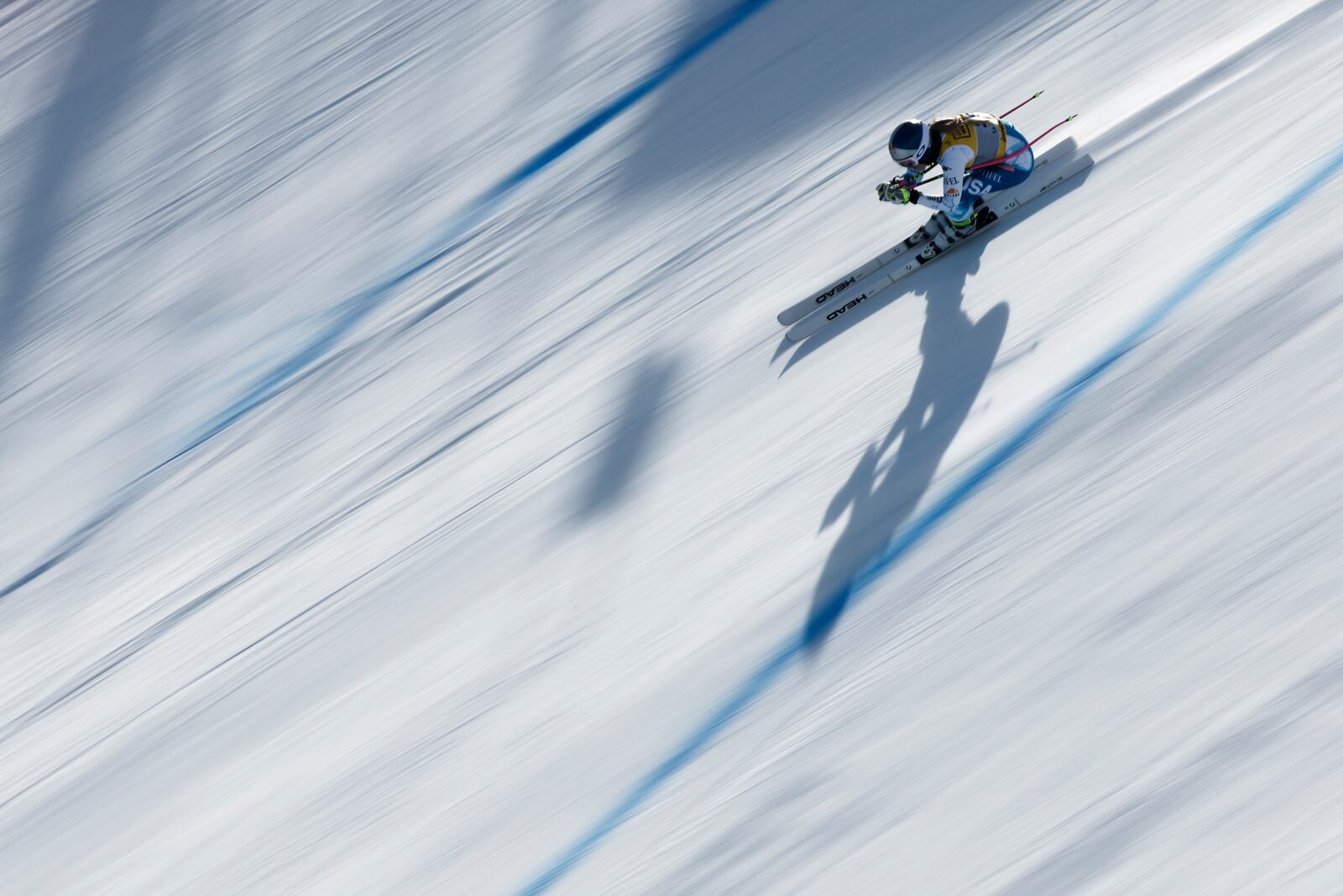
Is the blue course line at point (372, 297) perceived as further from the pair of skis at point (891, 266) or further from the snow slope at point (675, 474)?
the pair of skis at point (891, 266)

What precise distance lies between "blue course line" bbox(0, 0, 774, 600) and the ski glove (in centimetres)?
113

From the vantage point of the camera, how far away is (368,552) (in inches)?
140

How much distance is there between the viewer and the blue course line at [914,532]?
313 cm

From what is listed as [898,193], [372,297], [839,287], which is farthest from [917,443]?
[372,297]

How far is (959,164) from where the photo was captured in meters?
3.09

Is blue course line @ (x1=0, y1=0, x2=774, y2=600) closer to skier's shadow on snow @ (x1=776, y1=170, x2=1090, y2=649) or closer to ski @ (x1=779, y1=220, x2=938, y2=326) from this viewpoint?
ski @ (x1=779, y1=220, x2=938, y2=326)

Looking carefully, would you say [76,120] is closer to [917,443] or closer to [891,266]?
[891,266]

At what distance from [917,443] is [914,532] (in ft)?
0.80

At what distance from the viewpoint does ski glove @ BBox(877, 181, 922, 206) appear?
312 centimetres

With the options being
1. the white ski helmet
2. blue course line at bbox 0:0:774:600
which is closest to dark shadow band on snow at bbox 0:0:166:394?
blue course line at bbox 0:0:774:600

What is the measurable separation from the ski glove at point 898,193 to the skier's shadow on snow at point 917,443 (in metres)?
0.36

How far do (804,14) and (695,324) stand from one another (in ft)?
3.67

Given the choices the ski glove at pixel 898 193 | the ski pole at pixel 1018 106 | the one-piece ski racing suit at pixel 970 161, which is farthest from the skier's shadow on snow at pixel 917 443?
the ski pole at pixel 1018 106

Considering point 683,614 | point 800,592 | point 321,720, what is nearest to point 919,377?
point 800,592
